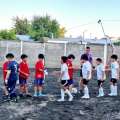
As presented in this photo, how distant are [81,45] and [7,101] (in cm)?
2432

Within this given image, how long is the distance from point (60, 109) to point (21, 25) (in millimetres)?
66705

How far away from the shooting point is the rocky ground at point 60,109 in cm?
1306

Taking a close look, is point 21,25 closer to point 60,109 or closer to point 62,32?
point 62,32

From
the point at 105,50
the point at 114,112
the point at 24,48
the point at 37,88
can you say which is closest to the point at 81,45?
the point at 105,50

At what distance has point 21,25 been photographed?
8038cm

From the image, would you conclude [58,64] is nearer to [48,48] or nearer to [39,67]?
[48,48]

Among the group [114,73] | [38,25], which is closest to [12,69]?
[114,73]

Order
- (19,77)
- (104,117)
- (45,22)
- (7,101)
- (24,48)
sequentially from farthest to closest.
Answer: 1. (45,22)
2. (24,48)
3. (19,77)
4. (7,101)
5. (104,117)

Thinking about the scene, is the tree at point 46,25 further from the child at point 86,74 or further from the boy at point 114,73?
the child at point 86,74

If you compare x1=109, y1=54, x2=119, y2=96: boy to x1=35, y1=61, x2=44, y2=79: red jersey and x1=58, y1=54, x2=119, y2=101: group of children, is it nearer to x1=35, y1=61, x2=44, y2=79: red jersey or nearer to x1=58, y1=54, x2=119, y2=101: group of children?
x1=58, y1=54, x2=119, y2=101: group of children

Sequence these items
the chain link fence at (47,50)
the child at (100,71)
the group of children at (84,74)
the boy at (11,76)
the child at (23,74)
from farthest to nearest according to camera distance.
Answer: the chain link fence at (47,50)
the child at (100,71)
the child at (23,74)
the group of children at (84,74)
the boy at (11,76)

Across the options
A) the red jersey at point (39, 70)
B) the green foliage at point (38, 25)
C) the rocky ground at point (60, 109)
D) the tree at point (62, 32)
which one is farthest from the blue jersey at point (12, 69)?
the tree at point (62, 32)

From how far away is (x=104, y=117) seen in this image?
1304cm

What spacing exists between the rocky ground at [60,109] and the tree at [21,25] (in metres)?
63.0
